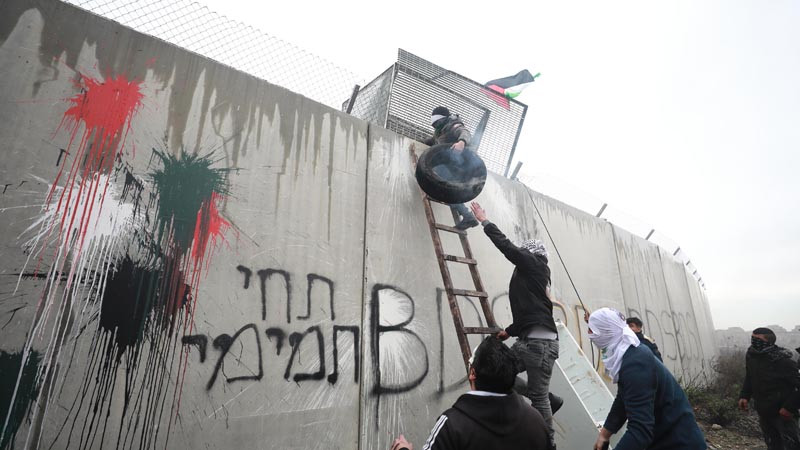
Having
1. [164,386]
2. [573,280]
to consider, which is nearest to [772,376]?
[573,280]

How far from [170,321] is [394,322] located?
1.71 m

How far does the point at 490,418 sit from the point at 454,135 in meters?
2.95

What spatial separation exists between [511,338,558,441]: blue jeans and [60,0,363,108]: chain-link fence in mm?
2736

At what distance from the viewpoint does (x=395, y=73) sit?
4.23 m

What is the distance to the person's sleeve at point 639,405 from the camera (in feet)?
6.12

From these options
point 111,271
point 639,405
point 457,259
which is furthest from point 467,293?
point 111,271

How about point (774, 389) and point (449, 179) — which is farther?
point (774, 389)

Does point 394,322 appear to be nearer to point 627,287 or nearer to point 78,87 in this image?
point 78,87

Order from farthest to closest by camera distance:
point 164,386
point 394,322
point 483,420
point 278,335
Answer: point 394,322 → point 278,335 → point 164,386 → point 483,420

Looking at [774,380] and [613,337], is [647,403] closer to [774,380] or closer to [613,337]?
[613,337]

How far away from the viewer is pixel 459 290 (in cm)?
345

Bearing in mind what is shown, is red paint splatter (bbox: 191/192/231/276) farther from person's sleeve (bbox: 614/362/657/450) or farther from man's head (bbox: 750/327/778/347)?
man's head (bbox: 750/327/778/347)

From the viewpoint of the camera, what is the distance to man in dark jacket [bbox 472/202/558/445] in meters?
2.65

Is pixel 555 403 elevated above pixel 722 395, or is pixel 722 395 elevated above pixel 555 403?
→ pixel 555 403
